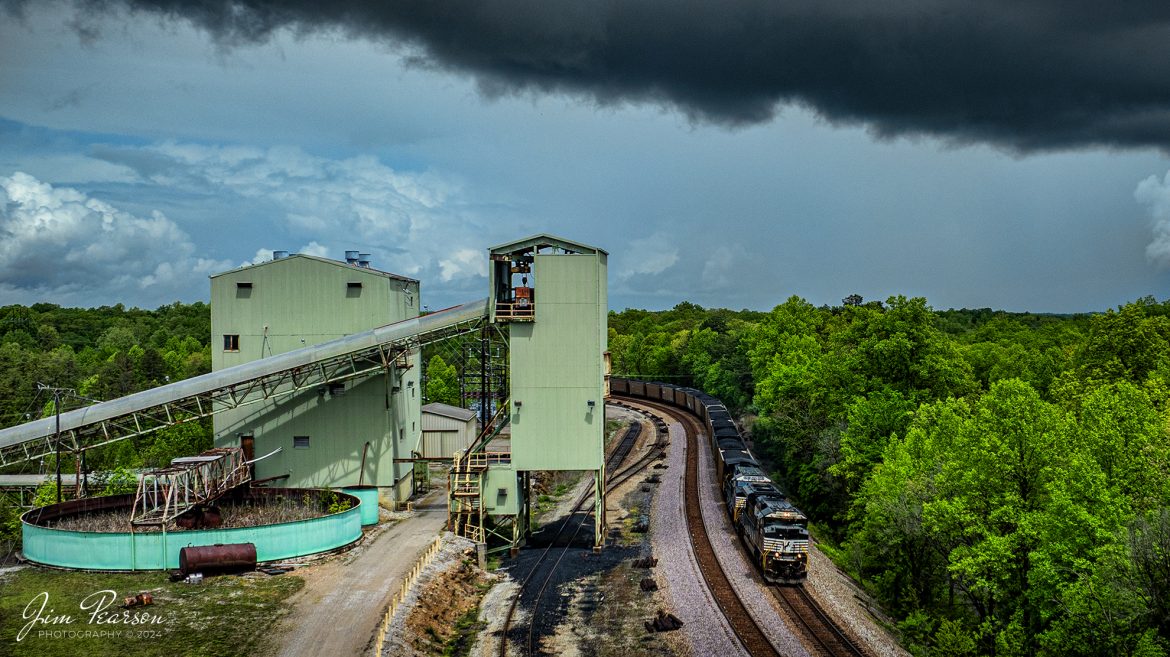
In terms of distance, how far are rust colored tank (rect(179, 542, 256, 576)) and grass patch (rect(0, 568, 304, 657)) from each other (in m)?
0.45

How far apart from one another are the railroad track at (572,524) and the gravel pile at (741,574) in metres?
6.01

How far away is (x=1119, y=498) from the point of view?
24.0m

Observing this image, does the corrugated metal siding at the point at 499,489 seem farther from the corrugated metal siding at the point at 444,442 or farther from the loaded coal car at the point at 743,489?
the corrugated metal siding at the point at 444,442

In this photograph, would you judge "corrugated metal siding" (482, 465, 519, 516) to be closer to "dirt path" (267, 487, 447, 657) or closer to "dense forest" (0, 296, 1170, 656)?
"dirt path" (267, 487, 447, 657)

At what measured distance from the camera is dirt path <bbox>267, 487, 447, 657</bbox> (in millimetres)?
23125

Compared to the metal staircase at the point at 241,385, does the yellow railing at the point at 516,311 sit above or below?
above

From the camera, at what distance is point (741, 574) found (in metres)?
31.5

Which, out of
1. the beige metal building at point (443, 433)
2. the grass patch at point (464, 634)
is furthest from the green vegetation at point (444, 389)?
the grass patch at point (464, 634)

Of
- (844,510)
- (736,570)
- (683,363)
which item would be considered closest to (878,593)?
(736,570)

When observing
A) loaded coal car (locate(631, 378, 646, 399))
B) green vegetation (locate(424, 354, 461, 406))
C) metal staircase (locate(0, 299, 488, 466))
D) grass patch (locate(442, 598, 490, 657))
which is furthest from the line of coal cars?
loaded coal car (locate(631, 378, 646, 399))

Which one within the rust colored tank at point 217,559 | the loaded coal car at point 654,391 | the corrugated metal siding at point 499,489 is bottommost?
the rust colored tank at point 217,559

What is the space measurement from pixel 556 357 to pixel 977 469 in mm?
17998

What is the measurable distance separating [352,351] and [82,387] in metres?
55.8

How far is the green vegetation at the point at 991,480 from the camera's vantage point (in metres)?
23.3
